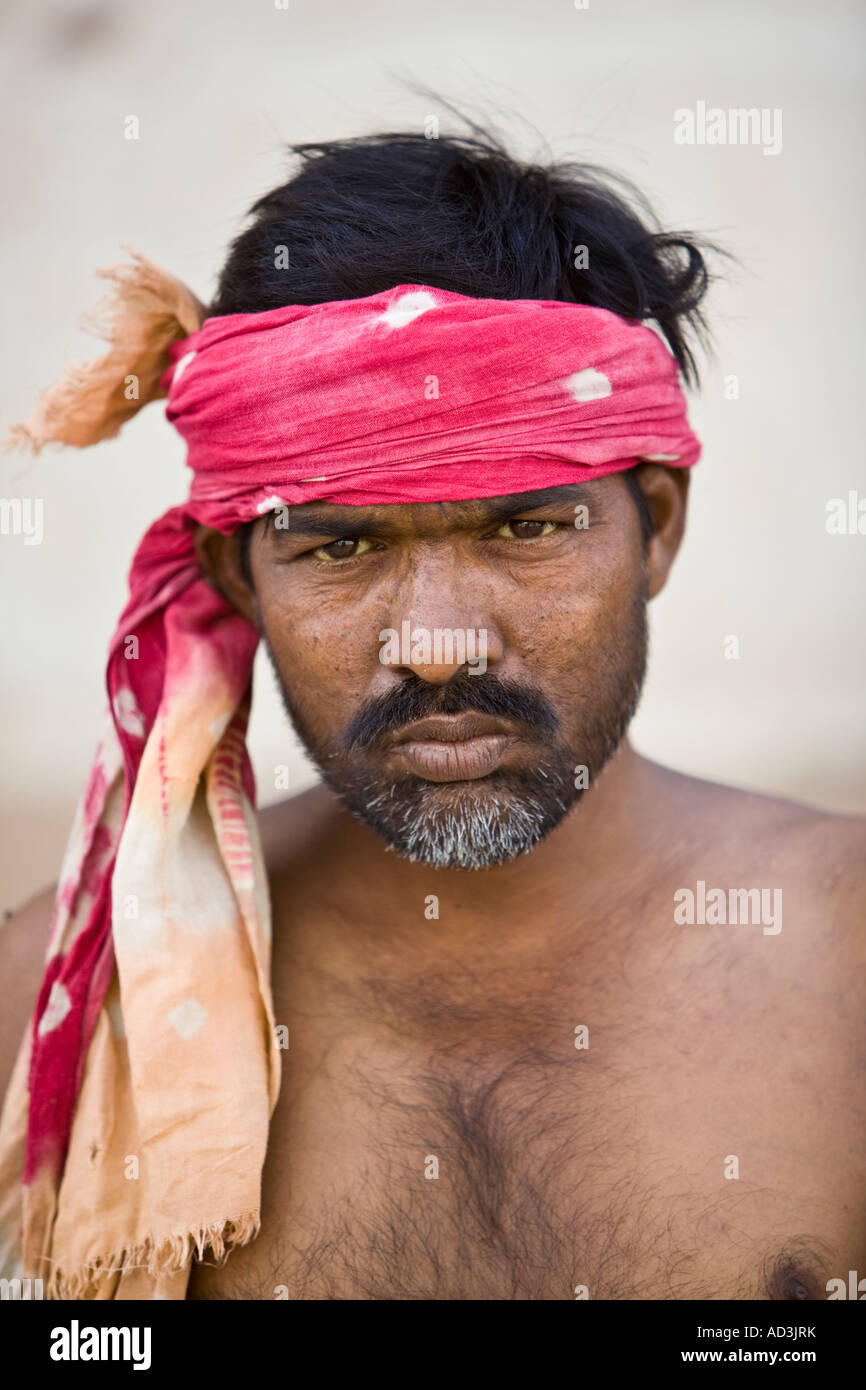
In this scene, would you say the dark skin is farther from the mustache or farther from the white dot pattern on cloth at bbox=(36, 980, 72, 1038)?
the white dot pattern on cloth at bbox=(36, 980, 72, 1038)

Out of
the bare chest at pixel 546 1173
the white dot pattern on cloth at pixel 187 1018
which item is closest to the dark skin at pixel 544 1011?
the bare chest at pixel 546 1173

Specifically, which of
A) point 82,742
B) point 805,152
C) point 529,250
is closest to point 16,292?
point 82,742

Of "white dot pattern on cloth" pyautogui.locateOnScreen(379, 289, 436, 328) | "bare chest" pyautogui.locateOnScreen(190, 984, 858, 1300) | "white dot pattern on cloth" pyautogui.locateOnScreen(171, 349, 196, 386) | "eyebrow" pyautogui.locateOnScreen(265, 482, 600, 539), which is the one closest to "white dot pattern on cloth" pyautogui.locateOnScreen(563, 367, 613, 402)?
A: "eyebrow" pyautogui.locateOnScreen(265, 482, 600, 539)

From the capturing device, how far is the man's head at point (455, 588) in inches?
82.5

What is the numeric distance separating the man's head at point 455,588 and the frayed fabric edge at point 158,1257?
2.11ft

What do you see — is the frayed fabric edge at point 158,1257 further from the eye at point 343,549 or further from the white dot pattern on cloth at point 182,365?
the white dot pattern on cloth at point 182,365

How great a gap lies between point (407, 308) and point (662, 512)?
652mm

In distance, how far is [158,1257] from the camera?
2105mm

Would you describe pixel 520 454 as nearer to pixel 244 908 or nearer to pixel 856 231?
pixel 244 908

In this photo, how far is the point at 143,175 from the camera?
5.57 metres

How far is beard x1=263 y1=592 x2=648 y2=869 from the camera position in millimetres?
2098

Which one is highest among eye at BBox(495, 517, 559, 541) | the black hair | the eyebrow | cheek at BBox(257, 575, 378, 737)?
the black hair

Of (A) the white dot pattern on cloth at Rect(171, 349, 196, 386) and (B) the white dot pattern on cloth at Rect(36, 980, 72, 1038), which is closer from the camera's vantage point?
(B) the white dot pattern on cloth at Rect(36, 980, 72, 1038)

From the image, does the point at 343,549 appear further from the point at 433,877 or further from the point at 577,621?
the point at 433,877
